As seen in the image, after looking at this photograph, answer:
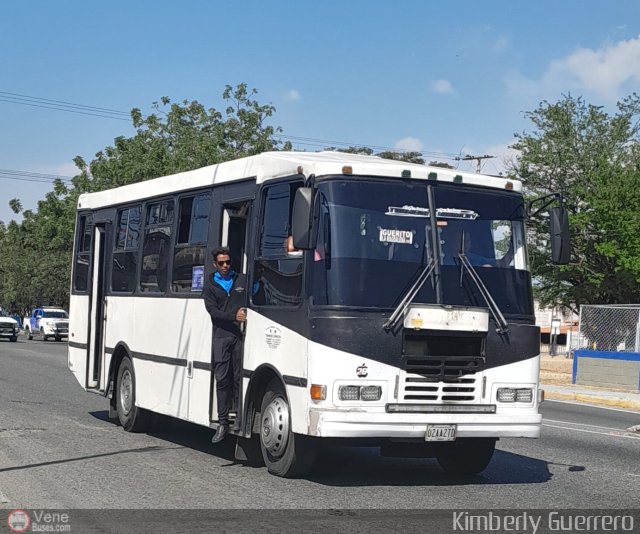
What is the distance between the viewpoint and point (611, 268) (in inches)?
1953

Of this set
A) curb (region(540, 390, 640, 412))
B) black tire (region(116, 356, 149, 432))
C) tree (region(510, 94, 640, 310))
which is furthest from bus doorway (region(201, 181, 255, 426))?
tree (region(510, 94, 640, 310))

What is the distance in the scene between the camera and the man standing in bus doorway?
10953 millimetres

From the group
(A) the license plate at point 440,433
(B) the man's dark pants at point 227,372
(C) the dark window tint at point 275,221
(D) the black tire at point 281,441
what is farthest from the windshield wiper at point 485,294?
(B) the man's dark pants at point 227,372

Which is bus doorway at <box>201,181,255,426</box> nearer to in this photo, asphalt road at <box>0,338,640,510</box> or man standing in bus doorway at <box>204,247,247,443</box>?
man standing in bus doorway at <box>204,247,247,443</box>

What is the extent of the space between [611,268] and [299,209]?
42.0 metres

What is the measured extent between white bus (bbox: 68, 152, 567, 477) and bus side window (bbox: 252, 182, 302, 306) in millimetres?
19

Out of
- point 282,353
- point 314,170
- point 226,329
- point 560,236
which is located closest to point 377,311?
point 282,353

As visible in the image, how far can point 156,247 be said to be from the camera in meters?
13.5

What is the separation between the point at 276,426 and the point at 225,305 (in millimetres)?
1432

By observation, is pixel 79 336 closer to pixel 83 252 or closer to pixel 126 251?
pixel 83 252

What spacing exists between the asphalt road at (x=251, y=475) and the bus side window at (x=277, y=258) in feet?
5.52

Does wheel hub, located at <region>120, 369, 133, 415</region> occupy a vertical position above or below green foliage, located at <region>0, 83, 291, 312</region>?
below

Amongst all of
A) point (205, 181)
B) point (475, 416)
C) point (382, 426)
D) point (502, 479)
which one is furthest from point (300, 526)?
point (205, 181)

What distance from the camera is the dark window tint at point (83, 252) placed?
1611cm
